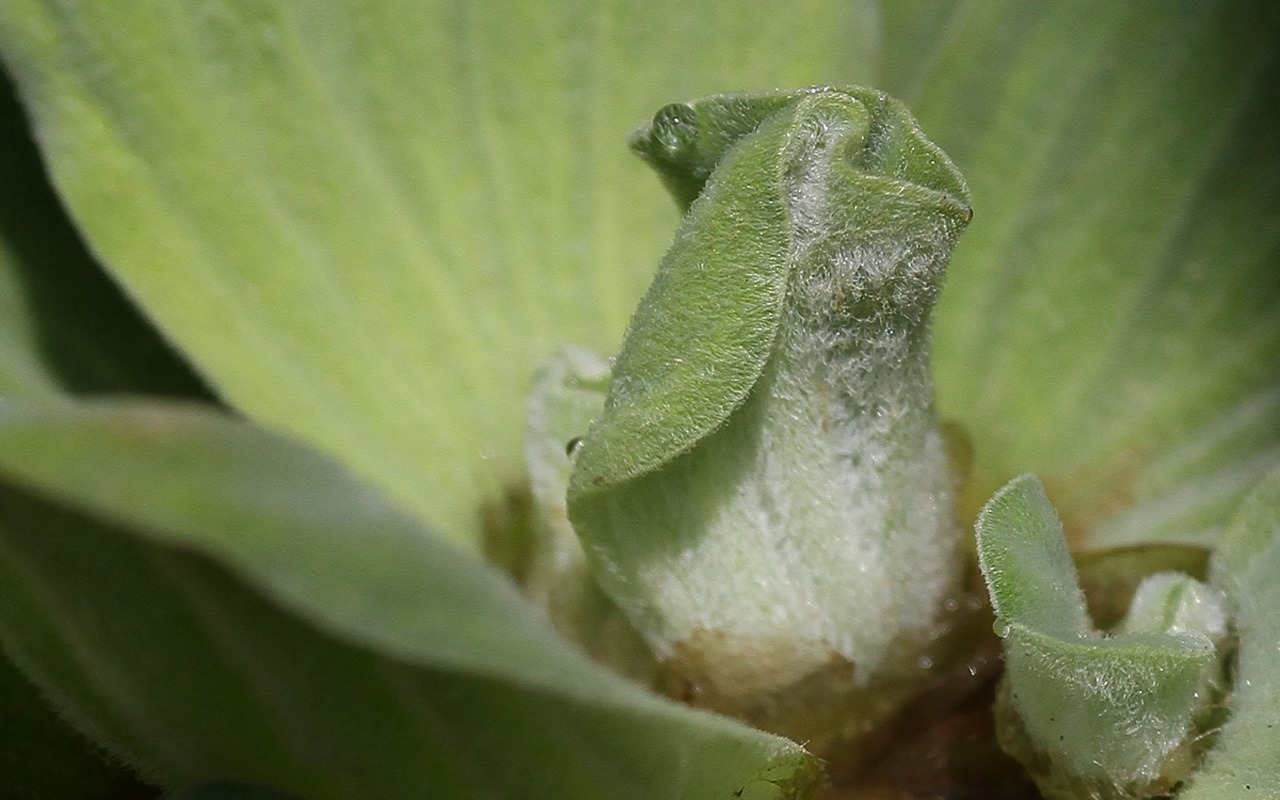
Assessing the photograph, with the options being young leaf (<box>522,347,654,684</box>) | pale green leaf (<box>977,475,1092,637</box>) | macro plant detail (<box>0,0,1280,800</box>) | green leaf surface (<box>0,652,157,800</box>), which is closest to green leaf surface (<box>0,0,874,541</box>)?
macro plant detail (<box>0,0,1280,800</box>)

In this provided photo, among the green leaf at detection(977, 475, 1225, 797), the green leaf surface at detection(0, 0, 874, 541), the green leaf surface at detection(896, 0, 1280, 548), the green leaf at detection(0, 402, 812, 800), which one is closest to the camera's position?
the green leaf at detection(0, 402, 812, 800)

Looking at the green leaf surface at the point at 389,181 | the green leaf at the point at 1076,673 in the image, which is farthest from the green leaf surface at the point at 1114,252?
the green leaf at the point at 1076,673

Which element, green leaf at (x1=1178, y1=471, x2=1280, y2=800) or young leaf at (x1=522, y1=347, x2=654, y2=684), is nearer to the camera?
green leaf at (x1=1178, y1=471, x2=1280, y2=800)

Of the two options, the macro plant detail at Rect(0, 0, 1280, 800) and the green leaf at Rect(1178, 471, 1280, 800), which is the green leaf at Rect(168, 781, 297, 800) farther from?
the green leaf at Rect(1178, 471, 1280, 800)

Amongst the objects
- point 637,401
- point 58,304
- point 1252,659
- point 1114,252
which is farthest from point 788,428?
point 58,304

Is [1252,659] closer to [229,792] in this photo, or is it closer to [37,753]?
[229,792]

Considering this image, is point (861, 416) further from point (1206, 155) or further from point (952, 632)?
point (1206, 155)

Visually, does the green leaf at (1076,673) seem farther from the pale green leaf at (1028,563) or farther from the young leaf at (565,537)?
the young leaf at (565,537)

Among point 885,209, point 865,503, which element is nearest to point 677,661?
point 865,503
